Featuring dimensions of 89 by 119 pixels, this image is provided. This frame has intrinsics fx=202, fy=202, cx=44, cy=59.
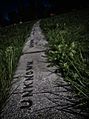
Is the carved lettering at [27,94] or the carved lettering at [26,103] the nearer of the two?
the carved lettering at [26,103]

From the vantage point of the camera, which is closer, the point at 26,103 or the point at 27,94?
the point at 26,103

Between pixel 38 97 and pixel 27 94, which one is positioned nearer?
pixel 38 97

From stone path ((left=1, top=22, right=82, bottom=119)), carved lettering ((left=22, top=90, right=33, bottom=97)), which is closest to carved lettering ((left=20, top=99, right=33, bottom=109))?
stone path ((left=1, top=22, right=82, bottom=119))

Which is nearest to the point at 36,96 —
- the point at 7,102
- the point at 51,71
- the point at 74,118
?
the point at 7,102

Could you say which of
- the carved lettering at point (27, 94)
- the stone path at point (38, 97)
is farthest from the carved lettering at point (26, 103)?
the carved lettering at point (27, 94)

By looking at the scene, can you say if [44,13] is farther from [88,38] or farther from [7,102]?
[7,102]

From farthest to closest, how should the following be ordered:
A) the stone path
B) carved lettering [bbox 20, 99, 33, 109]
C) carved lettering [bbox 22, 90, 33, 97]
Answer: carved lettering [bbox 22, 90, 33, 97]
carved lettering [bbox 20, 99, 33, 109]
the stone path

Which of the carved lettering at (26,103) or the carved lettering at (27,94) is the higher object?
the carved lettering at (27,94)

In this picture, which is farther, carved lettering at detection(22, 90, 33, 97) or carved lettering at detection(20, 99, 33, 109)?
carved lettering at detection(22, 90, 33, 97)

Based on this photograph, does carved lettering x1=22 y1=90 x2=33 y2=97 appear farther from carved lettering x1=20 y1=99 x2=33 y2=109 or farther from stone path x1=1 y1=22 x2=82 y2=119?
carved lettering x1=20 y1=99 x2=33 y2=109

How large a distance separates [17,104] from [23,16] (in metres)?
30.9

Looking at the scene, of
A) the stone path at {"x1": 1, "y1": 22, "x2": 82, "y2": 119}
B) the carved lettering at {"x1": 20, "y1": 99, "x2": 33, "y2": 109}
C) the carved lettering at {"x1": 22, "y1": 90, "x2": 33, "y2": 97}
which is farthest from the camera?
the carved lettering at {"x1": 22, "y1": 90, "x2": 33, "y2": 97}

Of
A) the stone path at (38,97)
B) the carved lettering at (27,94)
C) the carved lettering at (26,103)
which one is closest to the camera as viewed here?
the stone path at (38,97)

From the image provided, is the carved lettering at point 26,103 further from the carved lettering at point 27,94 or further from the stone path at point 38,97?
the carved lettering at point 27,94
